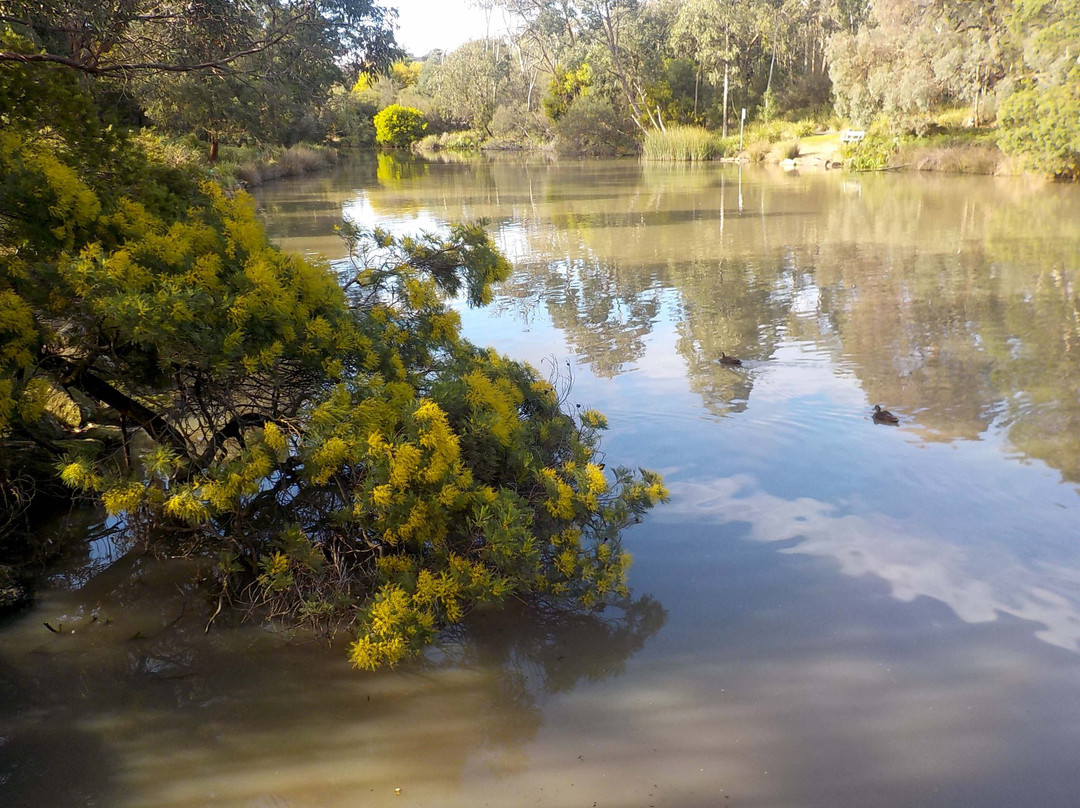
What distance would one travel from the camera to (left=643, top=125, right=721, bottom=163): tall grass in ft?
122

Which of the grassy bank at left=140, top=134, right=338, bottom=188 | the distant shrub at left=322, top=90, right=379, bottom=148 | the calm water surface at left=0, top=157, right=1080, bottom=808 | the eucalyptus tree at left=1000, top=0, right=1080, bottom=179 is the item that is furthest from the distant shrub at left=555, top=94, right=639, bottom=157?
the calm water surface at left=0, top=157, right=1080, bottom=808

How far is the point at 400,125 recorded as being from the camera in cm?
6569

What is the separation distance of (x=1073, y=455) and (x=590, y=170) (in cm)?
3185

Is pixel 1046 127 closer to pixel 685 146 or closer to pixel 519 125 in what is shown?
pixel 685 146

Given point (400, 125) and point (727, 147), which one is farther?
point (400, 125)

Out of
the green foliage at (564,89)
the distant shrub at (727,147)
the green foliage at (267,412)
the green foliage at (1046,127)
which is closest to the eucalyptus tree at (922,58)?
the green foliage at (1046,127)

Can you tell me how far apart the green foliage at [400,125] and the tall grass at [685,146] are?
3270 centimetres

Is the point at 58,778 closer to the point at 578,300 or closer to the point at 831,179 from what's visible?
the point at 578,300

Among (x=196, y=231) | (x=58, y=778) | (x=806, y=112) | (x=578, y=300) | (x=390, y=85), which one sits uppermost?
(x=390, y=85)

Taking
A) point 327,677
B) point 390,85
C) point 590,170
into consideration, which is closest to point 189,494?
point 327,677

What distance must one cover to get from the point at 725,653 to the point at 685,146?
36379mm

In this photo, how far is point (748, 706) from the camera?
3.77 meters

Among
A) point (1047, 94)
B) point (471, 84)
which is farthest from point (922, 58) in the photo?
point (471, 84)

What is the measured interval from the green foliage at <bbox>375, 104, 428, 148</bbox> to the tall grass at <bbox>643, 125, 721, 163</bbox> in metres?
32.7
